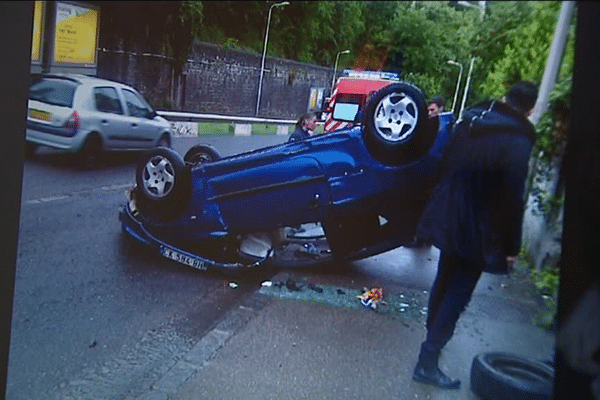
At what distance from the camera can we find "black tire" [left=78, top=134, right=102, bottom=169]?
242 centimetres

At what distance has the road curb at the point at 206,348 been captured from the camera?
2652 mm

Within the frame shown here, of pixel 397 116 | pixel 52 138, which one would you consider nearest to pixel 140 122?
pixel 52 138

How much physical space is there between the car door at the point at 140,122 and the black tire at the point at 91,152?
0.15 m

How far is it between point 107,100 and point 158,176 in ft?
1.21

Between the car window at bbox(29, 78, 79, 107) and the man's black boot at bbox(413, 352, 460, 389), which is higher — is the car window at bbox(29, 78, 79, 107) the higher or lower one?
the higher one

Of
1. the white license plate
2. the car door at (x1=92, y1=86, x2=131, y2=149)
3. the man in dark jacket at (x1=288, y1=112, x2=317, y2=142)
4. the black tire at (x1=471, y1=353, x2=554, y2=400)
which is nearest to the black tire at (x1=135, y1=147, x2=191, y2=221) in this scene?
the car door at (x1=92, y1=86, x2=131, y2=149)

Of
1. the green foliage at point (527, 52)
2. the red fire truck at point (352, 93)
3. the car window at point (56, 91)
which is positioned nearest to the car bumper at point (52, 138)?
the car window at point (56, 91)

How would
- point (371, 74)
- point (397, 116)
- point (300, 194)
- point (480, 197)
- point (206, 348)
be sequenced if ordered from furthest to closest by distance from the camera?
point (206, 348)
point (300, 194)
point (371, 74)
point (397, 116)
point (480, 197)

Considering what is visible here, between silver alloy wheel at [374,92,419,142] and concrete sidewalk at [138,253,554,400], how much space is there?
21.3 inches

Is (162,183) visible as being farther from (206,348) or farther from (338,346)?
(338,346)

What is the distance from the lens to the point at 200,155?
2.43 meters

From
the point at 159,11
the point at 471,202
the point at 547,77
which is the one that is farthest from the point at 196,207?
the point at 547,77

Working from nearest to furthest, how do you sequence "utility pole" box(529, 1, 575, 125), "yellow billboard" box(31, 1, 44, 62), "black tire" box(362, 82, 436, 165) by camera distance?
1. "utility pole" box(529, 1, 575, 125)
2. "black tire" box(362, 82, 436, 165)
3. "yellow billboard" box(31, 1, 44, 62)

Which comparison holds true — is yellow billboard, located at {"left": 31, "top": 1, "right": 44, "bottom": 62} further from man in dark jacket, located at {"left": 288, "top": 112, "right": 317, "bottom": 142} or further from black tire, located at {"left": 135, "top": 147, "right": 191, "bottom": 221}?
man in dark jacket, located at {"left": 288, "top": 112, "right": 317, "bottom": 142}
